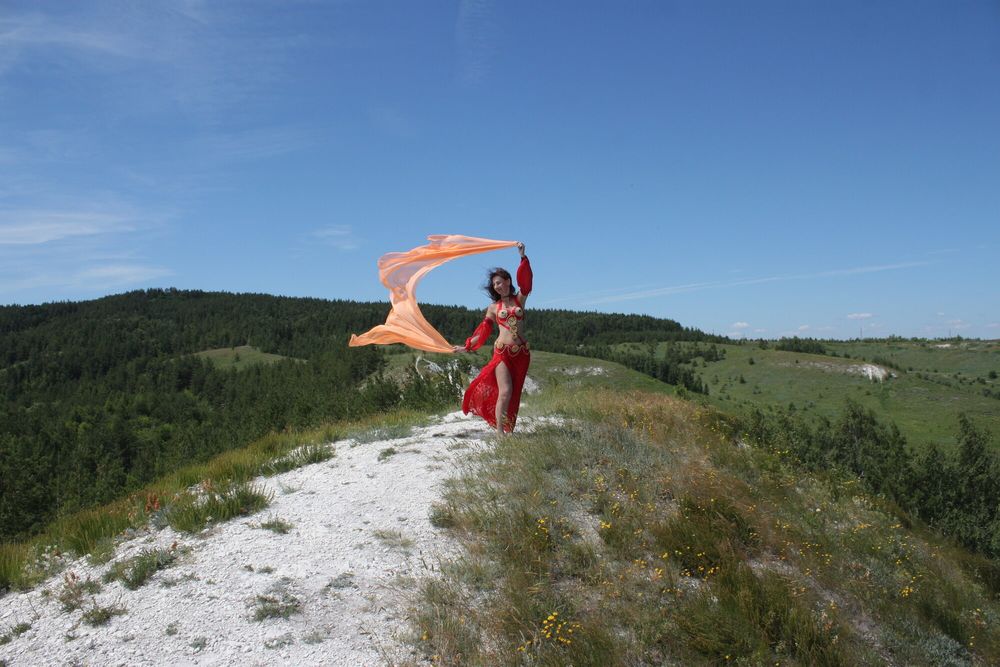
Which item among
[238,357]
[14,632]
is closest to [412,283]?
[14,632]

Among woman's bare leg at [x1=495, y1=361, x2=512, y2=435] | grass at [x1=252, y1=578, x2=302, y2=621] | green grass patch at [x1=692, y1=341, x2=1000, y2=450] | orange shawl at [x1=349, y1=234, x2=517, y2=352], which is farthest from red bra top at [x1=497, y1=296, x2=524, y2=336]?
green grass patch at [x1=692, y1=341, x2=1000, y2=450]

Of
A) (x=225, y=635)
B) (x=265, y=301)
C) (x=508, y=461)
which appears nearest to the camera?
(x=225, y=635)

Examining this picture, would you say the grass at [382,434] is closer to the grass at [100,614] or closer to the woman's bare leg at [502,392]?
the woman's bare leg at [502,392]

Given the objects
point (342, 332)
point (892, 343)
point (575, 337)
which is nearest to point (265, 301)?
point (342, 332)

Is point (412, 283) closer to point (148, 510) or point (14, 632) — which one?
point (148, 510)

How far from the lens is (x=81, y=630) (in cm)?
476

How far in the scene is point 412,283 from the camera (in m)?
9.95

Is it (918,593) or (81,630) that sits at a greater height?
(81,630)

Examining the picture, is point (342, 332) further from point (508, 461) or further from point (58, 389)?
point (508, 461)

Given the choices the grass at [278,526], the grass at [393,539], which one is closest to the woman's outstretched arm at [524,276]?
the grass at [393,539]

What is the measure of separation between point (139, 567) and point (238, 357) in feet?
454

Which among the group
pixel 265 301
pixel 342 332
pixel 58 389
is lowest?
pixel 58 389

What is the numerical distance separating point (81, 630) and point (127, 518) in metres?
2.18

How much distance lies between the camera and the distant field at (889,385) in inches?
2603
